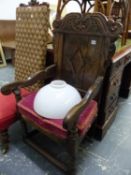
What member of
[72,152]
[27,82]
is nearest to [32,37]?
[27,82]

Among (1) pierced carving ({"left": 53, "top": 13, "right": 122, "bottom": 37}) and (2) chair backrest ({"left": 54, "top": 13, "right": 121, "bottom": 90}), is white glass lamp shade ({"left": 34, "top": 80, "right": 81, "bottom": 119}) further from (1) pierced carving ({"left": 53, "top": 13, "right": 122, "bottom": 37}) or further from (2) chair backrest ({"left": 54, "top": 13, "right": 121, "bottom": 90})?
(1) pierced carving ({"left": 53, "top": 13, "right": 122, "bottom": 37})

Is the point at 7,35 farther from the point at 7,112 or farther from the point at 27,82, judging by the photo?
the point at 7,112

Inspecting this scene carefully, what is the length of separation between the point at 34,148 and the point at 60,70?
26.6 inches

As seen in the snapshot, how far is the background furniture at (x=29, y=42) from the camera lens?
4.95 feet

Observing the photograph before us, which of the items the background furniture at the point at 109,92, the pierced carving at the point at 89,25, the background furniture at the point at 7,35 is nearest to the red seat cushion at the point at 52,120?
the background furniture at the point at 109,92

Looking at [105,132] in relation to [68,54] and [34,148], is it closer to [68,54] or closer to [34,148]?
[34,148]

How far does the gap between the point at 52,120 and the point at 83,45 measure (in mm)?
629

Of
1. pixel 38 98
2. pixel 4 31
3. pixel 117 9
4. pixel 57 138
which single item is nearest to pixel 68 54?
pixel 38 98

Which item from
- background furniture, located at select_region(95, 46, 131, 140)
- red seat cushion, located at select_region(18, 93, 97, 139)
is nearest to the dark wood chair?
red seat cushion, located at select_region(18, 93, 97, 139)

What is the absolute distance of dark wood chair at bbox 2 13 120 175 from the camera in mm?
1075

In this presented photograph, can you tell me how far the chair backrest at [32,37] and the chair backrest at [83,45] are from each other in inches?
10.5

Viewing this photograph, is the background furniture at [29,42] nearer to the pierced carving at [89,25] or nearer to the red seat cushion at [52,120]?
the red seat cushion at [52,120]

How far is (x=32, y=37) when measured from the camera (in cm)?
182

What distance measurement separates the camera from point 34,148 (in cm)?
143
